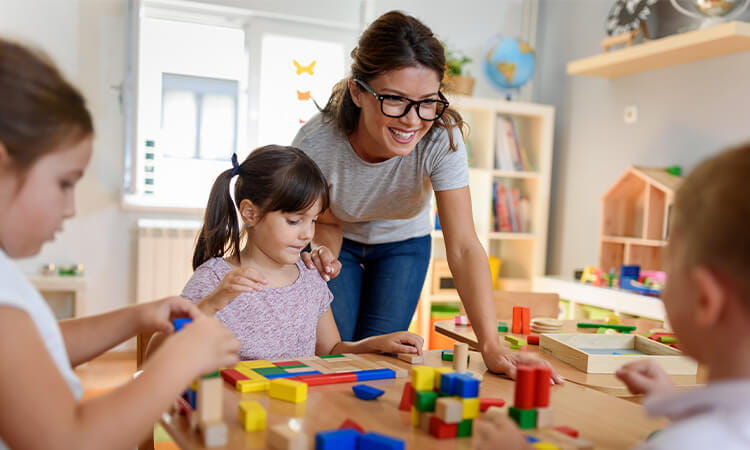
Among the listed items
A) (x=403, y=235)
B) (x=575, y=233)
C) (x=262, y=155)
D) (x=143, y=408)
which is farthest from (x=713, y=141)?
(x=143, y=408)

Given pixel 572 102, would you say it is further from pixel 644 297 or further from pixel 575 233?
pixel 644 297

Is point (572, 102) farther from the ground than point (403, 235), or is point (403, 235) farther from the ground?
point (572, 102)

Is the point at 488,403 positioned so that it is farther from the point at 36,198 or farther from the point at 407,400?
the point at 36,198

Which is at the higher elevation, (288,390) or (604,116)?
(604,116)

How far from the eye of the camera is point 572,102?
14.0 ft

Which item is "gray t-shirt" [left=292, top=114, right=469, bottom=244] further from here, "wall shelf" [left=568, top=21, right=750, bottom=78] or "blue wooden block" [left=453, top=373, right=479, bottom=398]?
"wall shelf" [left=568, top=21, right=750, bottom=78]

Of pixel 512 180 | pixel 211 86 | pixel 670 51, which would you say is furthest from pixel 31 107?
pixel 512 180

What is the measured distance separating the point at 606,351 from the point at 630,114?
258 cm

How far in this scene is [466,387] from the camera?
910 millimetres

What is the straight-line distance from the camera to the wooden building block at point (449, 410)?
2.89 ft

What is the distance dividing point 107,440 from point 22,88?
415mm

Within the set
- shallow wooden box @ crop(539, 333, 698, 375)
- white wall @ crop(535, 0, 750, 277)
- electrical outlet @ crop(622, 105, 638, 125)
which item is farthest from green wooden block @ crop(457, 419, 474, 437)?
electrical outlet @ crop(622, 105, 638, 125)

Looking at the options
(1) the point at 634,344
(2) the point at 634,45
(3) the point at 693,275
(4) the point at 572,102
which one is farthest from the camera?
(4) the point at 572,102

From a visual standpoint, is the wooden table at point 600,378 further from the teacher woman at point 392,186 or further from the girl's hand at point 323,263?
the girl's hand at point 323,263
